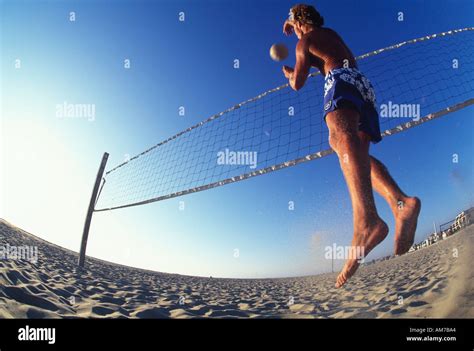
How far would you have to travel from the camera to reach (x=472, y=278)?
245 cm

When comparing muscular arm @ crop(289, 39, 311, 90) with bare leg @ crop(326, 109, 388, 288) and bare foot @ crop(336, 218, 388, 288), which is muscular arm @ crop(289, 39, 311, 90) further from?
bare foot @ crop(336, 218, 388, 288)

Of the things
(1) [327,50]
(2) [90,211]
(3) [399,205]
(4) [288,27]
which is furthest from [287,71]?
(2) [90,211]

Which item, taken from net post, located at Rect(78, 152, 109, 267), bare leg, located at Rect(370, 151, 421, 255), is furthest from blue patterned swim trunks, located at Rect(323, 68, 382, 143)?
net post, located at Rect(78, 152, 109, 267)

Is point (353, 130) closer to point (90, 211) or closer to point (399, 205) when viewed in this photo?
point (399, 205)

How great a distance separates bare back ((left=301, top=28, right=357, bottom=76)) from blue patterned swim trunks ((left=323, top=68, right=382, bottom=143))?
88 millimetres

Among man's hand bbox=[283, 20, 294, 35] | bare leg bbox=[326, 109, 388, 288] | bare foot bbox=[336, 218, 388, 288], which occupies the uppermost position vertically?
man's hand bbox=[283, 20, 294, 35]

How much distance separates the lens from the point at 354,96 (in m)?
1.55

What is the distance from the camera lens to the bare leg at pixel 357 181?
4.44ft

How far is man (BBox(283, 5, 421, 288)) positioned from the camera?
138 centimetres

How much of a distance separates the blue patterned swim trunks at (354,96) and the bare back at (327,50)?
3.5 inches

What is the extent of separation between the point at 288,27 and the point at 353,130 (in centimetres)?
117

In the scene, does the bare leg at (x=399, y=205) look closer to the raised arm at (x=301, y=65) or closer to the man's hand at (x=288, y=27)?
the raised arm at (x=301, y=65)
